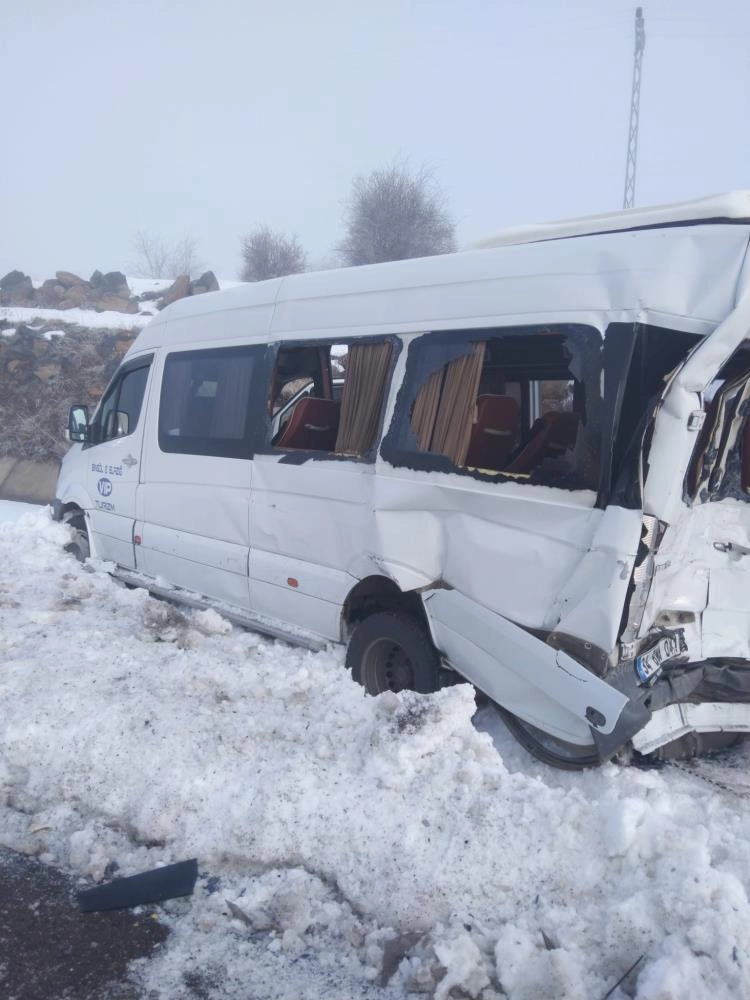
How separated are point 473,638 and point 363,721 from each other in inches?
28.6

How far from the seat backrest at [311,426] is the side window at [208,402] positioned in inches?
13.3

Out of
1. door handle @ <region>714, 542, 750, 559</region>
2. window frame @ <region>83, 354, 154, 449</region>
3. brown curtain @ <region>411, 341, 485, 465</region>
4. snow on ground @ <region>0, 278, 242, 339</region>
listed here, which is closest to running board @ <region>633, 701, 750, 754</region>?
door handle @ <region>714, 542, 750, 559</region>

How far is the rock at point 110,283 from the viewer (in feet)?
97.7

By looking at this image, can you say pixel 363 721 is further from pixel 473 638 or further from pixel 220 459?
pixel 220 459

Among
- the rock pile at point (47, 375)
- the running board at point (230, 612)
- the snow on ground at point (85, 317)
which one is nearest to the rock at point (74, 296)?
the snow on ground at point (85, 317)

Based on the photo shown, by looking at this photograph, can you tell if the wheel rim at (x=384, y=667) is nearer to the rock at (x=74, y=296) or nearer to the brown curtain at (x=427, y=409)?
the brown curtain at (x=427, y=409)

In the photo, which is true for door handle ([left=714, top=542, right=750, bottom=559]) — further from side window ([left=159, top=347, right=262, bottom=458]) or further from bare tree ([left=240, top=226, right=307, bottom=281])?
bare tree ([left=240, top=226, right=307, bottom=281])

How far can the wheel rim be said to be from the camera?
4.88 m

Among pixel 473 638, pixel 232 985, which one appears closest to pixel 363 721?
pixel 473 638

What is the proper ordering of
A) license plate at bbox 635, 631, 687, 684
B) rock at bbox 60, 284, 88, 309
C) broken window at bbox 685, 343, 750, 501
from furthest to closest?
1. rock at bbox 60, 284, 88, 309
2. broken window at bbox 685, 343, 750, 501
3. license plate at bbox 635, 631, 687, 684

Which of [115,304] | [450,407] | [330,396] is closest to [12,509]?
[330,396]

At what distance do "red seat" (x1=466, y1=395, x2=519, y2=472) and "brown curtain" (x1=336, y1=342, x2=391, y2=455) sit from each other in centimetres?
63

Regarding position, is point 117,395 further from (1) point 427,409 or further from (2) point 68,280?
(2) point 68,280

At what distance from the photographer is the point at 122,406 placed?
7.40 metres
